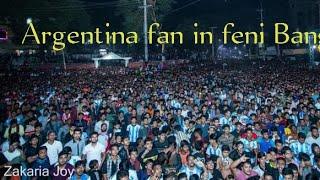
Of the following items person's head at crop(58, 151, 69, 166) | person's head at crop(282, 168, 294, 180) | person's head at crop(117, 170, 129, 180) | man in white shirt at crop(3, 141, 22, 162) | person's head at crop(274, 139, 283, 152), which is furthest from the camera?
person's head at crop(274, 139, 283, 152)

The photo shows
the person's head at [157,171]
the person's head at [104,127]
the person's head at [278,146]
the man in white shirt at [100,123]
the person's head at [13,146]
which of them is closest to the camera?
the person's head at [157,171]

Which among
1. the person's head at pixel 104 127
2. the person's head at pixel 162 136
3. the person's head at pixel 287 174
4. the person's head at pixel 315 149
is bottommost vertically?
the person's head at pixel 287 174

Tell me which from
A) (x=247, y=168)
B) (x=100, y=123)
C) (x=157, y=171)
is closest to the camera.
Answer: (x=157, y=171)

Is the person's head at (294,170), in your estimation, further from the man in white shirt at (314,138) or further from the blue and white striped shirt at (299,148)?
the man in white shirt at (314,138)

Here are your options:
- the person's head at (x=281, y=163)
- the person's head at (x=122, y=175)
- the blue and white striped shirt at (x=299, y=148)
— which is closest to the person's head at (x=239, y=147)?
the person's head at (x=281, y=163)

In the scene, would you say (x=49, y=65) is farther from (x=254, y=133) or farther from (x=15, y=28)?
(x=254, y=133)

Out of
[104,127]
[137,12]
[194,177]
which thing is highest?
[137,12]

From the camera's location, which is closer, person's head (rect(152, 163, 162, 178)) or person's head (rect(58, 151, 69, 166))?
person's head (rect(152, 163, 162, 178))

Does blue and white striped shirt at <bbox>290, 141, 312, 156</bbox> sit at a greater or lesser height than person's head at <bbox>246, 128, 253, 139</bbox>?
lesser

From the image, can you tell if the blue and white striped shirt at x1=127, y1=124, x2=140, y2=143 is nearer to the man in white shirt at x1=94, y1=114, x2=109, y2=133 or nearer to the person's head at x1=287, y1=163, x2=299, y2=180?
the man in white shirt at x1=94, y1=114, x2=109, y2=133

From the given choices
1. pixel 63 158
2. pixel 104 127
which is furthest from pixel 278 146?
pixel 63 158

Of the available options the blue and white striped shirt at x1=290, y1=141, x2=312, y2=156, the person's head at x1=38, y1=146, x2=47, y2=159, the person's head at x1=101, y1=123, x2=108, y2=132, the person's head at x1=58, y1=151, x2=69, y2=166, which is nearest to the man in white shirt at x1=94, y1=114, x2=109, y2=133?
the person's head at x1=101, y1=123, x2=108, y2=132

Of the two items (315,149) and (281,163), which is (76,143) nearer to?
(281,163)

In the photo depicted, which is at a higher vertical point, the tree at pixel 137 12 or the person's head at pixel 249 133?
the tree at pixel 137 12
